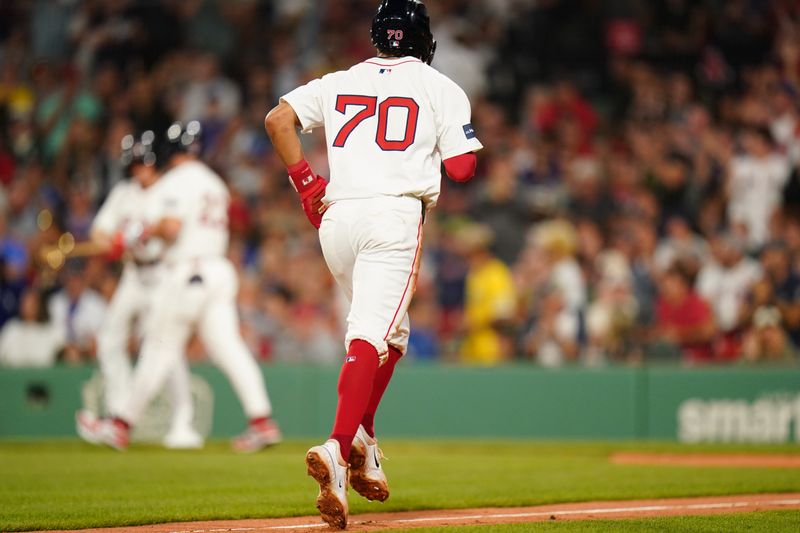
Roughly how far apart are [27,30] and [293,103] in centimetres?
1383

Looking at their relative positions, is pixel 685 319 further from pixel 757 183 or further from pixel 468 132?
pixel 468 132

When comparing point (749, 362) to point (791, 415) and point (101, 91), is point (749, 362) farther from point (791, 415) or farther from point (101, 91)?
point (101, 91)

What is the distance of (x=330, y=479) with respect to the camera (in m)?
5.57

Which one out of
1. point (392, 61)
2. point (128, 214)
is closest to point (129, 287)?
point (128, 214)

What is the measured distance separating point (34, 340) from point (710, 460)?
7.81 metres

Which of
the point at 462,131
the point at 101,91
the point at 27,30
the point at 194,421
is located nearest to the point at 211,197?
the point at 194,421

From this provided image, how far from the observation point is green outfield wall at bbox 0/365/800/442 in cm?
1252

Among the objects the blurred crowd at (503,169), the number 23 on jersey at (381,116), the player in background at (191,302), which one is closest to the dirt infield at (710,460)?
the blurred crowd at (503,169)

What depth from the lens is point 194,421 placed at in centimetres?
1314

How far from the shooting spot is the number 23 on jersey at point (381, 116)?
611 centimetres

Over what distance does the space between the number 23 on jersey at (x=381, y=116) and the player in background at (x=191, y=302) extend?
477 centimetres

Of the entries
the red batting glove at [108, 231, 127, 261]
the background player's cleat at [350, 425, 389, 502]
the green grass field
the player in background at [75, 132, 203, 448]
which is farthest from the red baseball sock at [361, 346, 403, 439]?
the red batting glove at [108, 231, 127, 261]

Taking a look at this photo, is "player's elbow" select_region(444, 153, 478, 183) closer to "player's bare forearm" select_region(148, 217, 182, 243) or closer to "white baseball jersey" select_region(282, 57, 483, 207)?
"white baseball jersey" select_region(282, 57, 483, 207)

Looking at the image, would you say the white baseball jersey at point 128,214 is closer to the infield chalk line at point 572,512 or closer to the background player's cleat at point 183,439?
the background player's cleat at point 183,439
